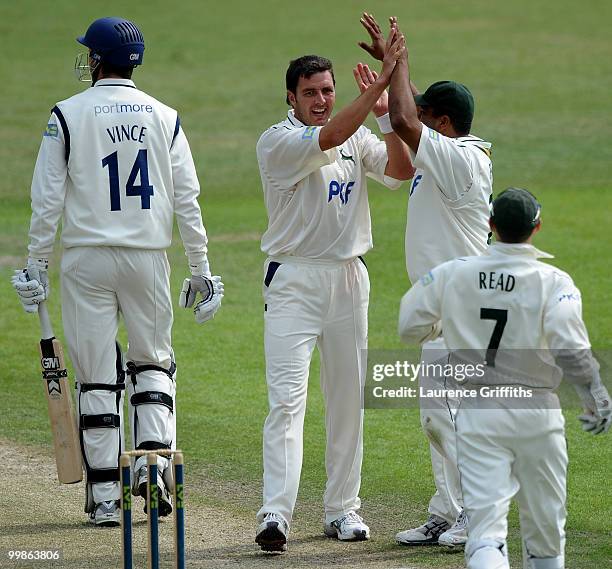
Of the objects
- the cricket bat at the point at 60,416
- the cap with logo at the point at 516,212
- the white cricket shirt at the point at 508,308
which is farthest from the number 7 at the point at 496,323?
the cricket bat at the point at 60,416

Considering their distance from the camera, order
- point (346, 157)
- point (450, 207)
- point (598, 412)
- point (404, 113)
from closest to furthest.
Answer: point (598, 412) → point (404, 113) → point (450, 207) → point (346, 157)

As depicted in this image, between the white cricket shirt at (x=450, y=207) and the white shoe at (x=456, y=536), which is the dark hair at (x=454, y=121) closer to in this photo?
the white cricket shirt at (x=450, y=207)

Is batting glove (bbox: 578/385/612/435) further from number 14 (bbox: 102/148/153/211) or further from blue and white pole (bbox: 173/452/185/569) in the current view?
number 14 (bbox: 102/148/153/211)

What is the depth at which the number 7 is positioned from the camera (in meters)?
4.98

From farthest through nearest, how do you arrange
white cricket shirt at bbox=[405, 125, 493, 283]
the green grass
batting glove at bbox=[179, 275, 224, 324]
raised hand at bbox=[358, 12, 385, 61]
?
the green grass, batting glove at bbox=[179, 275, 224, 324], raised hand at bbox=[358, 12, 385, 61], white cricket shirt at bbox=[405, 125, 493, 283]

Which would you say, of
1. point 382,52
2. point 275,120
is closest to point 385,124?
point 382,52

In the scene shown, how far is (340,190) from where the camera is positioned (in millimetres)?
6438

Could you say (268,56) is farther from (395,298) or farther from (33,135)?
(395,298)

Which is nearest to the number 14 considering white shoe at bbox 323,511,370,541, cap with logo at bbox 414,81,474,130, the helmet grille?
the helmet grille

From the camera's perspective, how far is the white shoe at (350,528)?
626 cm

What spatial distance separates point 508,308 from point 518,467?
58 cm

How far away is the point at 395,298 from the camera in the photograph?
39.9 ft

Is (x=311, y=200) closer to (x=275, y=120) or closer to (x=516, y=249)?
(x=516, y=249)

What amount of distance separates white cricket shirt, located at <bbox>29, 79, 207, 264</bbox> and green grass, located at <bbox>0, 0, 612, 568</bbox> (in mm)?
1585
